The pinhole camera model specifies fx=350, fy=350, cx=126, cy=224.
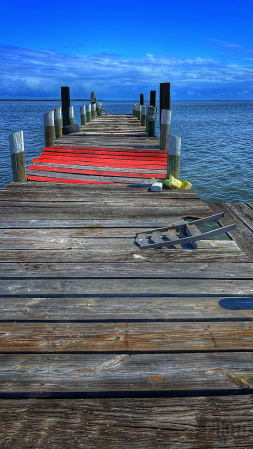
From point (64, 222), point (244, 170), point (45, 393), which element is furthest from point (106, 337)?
point (244, 170)

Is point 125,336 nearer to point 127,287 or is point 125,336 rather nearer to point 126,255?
point 127,287

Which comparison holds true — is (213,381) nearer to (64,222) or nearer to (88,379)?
(88,379)

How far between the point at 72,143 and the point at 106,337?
9.47 m

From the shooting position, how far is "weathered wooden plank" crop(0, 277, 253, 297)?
2848 mm

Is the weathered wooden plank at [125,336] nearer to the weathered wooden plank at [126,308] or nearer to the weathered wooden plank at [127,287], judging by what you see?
the weathered wooden plank at [126,308]

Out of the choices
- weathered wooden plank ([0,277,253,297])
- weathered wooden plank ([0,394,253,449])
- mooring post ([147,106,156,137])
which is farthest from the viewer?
mooring post ([147,106,156,137])

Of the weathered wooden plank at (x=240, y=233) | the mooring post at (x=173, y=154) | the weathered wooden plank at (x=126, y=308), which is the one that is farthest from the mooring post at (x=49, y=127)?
the weathered wooden plank at (x=126, y=308)

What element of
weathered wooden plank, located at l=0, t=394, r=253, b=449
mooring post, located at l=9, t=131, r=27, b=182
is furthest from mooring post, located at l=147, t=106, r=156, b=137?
weathered wooden plank, located at l=0, t=394, r=253, b=449

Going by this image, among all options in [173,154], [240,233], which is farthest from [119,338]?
[173,154]

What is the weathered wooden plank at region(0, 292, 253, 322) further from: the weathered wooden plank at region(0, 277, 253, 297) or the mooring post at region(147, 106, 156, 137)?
the mooring post at region(147, 106, 156, 137)

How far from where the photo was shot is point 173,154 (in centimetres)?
646

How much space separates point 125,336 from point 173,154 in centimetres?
469

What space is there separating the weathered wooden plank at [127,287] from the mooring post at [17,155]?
12.8 ft

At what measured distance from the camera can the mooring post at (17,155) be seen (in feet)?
20.8
